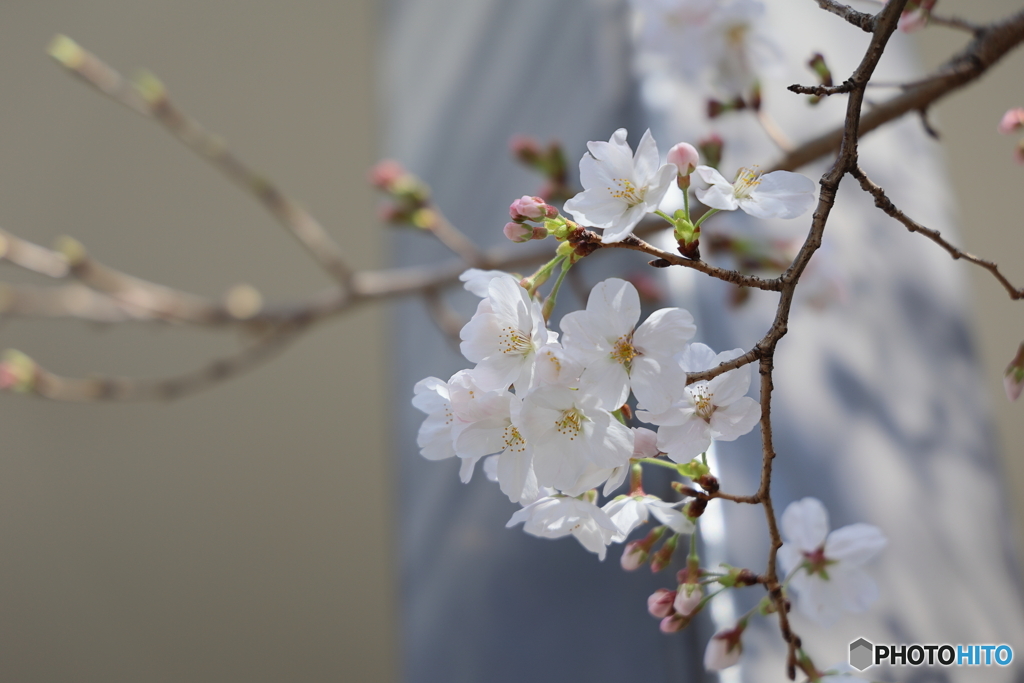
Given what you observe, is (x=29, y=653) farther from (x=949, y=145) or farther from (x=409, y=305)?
(x=949, y=145)

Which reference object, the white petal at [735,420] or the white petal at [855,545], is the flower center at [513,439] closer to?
the white petal at [735,420]

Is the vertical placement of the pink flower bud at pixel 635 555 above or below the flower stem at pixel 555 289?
below

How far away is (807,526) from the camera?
1.43ft

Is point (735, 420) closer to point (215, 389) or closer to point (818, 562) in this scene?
point (818, 562)

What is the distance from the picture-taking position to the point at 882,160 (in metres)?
1.01

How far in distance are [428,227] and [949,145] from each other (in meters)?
1.31

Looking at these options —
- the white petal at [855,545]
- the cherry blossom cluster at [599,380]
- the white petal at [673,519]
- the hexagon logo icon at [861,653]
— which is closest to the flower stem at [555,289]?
the cherry blossom cluster at [599,380]

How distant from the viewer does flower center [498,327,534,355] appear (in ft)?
1.09

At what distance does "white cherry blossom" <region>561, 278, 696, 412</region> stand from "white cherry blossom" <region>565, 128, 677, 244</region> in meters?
0.04

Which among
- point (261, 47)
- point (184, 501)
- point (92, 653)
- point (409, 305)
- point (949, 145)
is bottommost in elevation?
point (92, 653)

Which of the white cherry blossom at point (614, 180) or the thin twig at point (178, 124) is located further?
the thin twig at point (178, 124)

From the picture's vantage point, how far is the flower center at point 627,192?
0.34m

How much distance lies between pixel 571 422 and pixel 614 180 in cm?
12

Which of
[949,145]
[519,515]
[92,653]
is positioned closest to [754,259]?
[519,515]
